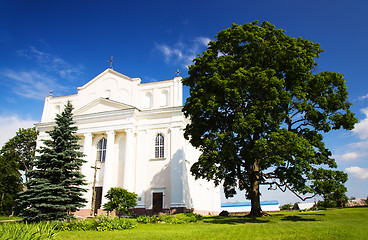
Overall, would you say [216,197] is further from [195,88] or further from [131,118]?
[195,88]

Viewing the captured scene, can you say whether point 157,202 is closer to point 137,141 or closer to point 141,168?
point 141,168

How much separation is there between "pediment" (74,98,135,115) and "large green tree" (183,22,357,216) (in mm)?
11286

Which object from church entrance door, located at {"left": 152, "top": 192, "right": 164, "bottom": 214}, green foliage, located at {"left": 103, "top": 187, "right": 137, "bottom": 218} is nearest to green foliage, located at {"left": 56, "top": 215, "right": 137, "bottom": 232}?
green foliage, located at {"left": 103, "top": 187, "right": 137, "bottom": 218}

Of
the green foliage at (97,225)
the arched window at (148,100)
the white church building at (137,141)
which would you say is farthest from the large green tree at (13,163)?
the green foliage at (97,225)

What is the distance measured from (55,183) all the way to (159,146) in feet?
34.0

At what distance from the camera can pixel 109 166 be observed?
25453mm

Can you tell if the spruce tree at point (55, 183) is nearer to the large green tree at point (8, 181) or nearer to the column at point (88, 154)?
the column at point (88, 154)

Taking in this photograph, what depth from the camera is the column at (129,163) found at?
24.3m

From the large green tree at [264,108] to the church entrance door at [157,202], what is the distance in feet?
25.6

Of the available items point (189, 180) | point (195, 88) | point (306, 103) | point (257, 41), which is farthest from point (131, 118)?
point (306, 103)

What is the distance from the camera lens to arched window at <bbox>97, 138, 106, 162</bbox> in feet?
89.5

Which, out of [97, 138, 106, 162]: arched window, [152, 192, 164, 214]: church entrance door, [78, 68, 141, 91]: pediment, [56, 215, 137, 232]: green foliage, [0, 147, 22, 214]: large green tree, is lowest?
[56, 215, 137, 232]: green foliage

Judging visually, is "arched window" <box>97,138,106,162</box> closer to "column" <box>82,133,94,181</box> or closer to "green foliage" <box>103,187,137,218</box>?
"column" <box>82,133,94,181</box>

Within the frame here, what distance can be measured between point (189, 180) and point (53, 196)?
13.6 meters
